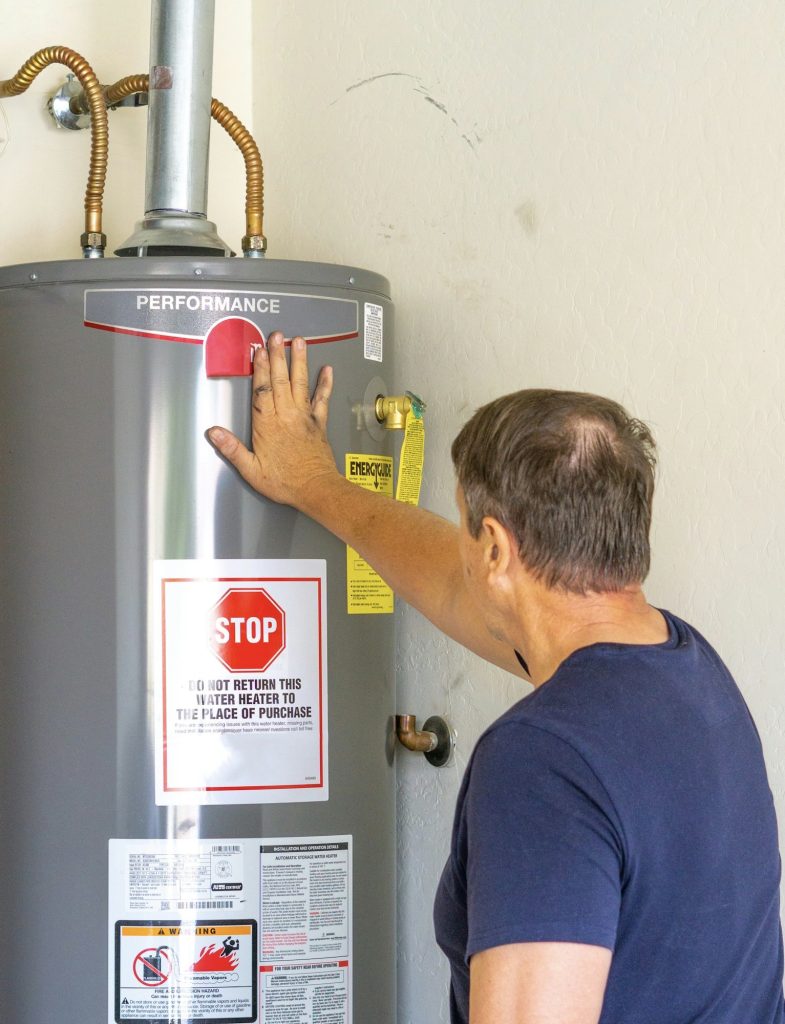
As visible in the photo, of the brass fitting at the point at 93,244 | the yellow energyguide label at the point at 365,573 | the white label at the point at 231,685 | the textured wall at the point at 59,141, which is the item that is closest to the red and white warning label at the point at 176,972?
the white label at the point at 231,685

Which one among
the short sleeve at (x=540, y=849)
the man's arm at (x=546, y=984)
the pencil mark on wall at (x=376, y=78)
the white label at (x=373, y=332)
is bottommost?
the man's arm at (x=546, y=984)

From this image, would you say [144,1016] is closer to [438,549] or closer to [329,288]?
[438,549]

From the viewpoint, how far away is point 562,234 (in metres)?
1.38

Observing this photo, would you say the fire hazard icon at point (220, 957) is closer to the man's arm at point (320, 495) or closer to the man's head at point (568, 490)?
the man's arm at point (320, 495)

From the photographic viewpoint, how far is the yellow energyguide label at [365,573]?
140 cm

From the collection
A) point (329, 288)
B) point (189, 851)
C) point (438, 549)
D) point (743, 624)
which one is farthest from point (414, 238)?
point (189, 851)

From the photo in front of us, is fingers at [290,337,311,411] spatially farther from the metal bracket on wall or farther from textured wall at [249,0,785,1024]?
the metal bracket on wall

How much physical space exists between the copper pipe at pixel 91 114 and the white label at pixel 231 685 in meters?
0.48

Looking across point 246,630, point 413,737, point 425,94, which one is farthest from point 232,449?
point 425,94

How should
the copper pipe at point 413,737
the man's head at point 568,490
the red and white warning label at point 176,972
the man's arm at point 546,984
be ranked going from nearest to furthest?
1. the man's arm at point 546,984
2. the man's head at point 568,490
3. the red and white warning label at point 176,972
4. the copper pipe at point 413,737

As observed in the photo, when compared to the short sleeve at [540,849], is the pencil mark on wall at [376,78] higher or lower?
higher

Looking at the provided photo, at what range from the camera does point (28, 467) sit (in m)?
1.33

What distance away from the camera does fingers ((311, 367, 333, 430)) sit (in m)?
1.36

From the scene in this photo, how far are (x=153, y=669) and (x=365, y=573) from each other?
274 mm
